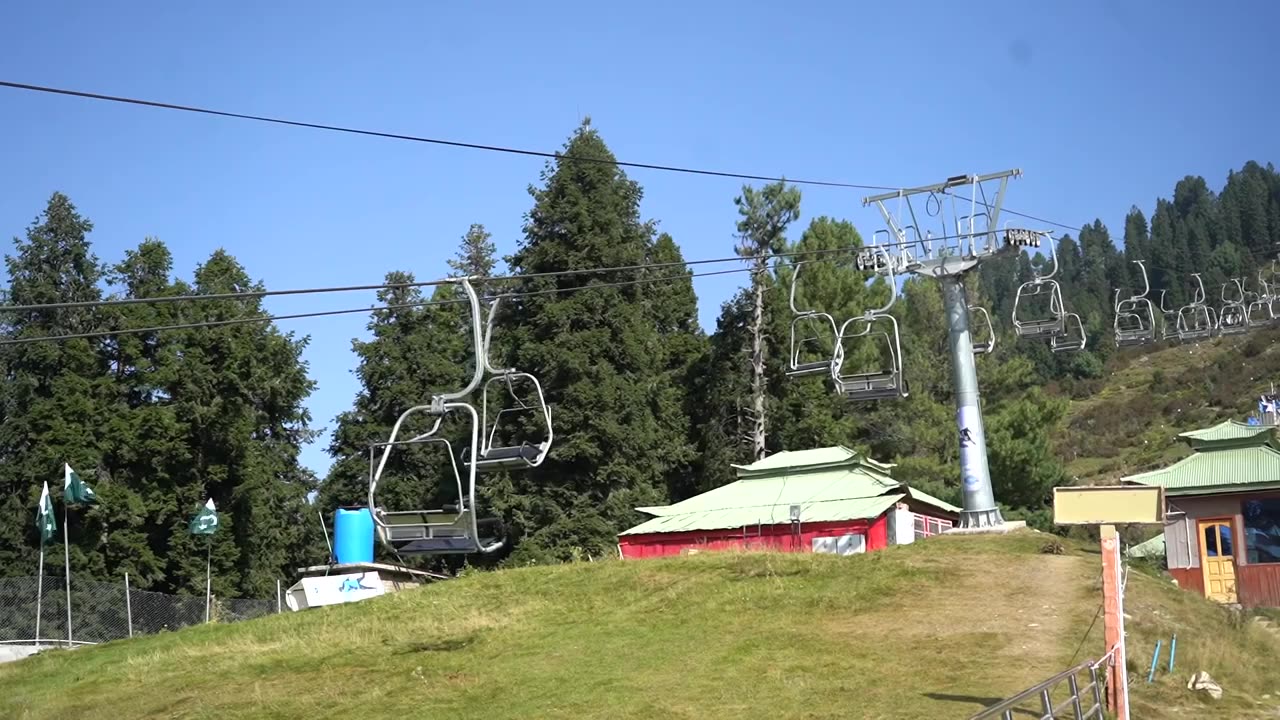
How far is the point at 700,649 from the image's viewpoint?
84.1ft

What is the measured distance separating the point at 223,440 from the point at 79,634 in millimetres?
13703

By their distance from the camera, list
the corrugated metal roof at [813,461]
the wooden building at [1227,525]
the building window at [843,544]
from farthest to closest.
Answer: the corrugated metal roof at [813,461] < the building window at [843,544] < the wooden building at [1227,525]

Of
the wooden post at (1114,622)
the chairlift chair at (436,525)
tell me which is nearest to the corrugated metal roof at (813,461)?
the chairlift chair at (436,525)

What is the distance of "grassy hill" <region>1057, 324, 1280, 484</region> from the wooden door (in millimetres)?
56544

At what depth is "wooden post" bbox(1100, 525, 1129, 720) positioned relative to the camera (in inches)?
710

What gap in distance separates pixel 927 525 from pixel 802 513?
5244 mm

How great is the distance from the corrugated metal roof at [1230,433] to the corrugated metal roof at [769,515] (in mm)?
9607

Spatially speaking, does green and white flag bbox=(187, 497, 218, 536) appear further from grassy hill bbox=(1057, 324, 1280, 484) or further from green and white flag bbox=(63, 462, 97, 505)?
grassy hill bbox=(1057, 324, 1280, 484)

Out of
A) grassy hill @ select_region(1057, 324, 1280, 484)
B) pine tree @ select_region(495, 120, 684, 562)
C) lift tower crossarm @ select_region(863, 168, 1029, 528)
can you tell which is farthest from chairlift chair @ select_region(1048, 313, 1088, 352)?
grassy hill @ select_region(1057, 324, 1280, 484)

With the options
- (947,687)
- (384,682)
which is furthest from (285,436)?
(947,687)

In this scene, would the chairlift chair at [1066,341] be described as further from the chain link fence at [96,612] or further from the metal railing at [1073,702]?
the chain link fence at [96,612]

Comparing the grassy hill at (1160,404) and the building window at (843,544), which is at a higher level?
the grassy hill at (1160,404)

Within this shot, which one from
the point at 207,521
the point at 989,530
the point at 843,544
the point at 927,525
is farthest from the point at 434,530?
the point at 207,521

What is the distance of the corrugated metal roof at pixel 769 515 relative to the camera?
43.6 m
